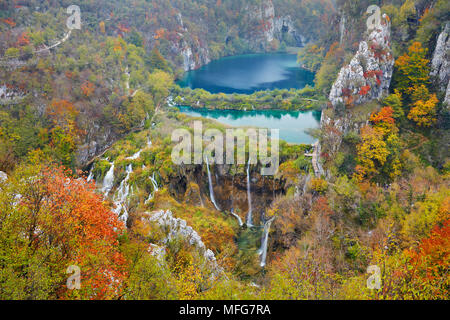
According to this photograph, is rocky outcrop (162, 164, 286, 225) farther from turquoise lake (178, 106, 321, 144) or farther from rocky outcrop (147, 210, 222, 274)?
turquoise lake (178, 106, 321, 144)

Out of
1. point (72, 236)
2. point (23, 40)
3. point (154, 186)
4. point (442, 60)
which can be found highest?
point (23, 40)

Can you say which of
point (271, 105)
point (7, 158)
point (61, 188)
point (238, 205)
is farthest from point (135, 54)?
point (61, 188)

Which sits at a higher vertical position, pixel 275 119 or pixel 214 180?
pixel 275 119

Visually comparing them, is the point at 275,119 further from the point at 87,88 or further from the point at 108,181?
the point at 87,88

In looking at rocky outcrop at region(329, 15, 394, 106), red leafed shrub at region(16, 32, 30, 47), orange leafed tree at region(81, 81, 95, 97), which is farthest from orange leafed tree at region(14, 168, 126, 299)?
red leafed shrub at region(16, 32, 30, 47)

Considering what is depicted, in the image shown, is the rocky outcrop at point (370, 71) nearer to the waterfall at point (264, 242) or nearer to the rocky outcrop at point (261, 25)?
the waterfall at point (264, 242)

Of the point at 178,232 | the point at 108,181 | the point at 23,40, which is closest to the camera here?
the point at 178,232

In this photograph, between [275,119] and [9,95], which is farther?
[275,119]

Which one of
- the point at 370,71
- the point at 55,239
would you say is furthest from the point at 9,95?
the point at 370,71

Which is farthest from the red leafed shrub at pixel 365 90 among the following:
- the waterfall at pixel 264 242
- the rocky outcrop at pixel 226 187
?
the waterfall at pixel 264 242
